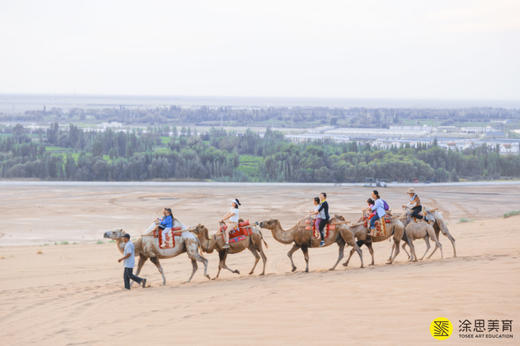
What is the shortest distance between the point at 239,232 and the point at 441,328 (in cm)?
748

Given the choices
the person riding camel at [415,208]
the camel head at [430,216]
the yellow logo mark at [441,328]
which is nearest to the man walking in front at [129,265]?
the yellow logo mark at [441,328]

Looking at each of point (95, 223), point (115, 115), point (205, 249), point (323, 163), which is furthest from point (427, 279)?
point (115, 115)

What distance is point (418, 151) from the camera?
69250mm

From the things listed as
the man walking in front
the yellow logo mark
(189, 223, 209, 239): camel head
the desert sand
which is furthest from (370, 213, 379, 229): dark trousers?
the yellow logo mark

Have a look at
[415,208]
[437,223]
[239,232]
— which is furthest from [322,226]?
[437,223]

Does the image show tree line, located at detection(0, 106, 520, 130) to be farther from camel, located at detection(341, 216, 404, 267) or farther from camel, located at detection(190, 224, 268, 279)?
camel, located at detection(190, 224, 268, 279)

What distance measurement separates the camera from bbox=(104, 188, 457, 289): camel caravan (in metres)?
15.6

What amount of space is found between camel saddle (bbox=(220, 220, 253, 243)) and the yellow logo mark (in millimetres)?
7069

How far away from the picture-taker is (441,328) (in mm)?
9805

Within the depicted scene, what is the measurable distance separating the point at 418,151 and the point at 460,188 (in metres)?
15.4

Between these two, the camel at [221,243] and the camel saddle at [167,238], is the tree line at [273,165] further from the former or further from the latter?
the camel saddle at [167,238]

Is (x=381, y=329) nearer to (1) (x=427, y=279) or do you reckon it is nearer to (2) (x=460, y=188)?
(1) (x=427, y=279)

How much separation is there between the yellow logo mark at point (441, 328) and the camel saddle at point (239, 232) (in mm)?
7069

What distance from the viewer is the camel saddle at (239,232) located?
Result: 16469mm
